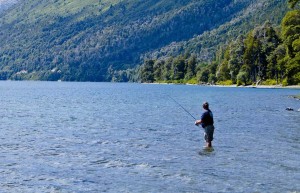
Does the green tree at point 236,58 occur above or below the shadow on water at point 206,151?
above

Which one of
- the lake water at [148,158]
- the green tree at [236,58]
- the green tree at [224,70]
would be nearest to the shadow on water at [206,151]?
the lake water at [148,158]

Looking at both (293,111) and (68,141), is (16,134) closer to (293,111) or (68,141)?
(68,141)

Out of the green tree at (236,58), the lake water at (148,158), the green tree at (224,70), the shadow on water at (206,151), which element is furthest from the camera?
the green tree at (224,70)

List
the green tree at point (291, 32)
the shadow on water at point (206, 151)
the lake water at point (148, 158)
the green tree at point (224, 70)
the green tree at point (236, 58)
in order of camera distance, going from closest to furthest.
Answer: the lake water at point (148, 158)
the shadow on water at point (206, 151)
the green tree at point (291, 32)
the green tree at point (236, 58)
the green tree at point (224, 70)

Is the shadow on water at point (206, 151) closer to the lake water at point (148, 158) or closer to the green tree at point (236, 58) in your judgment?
the lake water at point (148, 158)

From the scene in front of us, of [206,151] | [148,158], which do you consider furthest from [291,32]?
[148,158]

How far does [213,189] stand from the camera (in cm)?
2212

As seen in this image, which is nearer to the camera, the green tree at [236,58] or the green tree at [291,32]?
the green tree at [291,32]

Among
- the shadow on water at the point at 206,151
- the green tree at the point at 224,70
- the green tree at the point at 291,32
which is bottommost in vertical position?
the shadow on water at the point at 206,151

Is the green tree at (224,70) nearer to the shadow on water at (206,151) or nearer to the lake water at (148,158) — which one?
the lake water at (148,158)

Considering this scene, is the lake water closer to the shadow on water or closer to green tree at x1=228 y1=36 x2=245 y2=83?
the shadow on water

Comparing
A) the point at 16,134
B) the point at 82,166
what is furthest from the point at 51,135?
the point at 82,166

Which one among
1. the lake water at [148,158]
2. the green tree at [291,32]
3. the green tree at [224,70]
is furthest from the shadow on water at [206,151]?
the green tree at [224,70]

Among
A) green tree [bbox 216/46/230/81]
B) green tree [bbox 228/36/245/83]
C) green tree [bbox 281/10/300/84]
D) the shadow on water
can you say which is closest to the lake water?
the shadow on water
